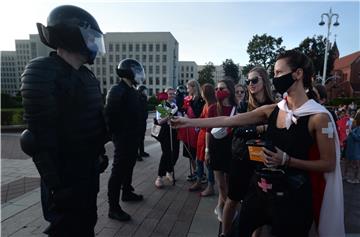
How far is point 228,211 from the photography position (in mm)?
2877

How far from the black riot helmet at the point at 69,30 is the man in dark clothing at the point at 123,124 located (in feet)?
5.04

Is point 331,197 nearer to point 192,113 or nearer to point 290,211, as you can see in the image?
point 290,211

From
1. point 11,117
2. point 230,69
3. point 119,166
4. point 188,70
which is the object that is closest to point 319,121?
point 119,166

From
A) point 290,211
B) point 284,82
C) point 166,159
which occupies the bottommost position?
point 166,159

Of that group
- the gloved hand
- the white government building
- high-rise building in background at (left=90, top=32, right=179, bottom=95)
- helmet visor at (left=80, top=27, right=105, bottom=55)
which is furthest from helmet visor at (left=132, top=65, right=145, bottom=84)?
high-rise building in background at (left=90, top=32, right=179, bottom=95)

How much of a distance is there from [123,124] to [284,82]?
242 cm

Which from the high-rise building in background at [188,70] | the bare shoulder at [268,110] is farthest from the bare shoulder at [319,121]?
the high-rise building in background at [188,70]

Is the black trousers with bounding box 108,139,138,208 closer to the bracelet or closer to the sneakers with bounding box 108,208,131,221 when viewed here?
the sneakers with bounding box 108,208,131,221

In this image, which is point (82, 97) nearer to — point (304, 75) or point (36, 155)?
point (36, 155)

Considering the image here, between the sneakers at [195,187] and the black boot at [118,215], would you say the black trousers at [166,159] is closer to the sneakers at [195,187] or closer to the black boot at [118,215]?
the sneakers at [195,187]

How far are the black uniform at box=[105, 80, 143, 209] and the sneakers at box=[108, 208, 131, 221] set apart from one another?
2.7 inches

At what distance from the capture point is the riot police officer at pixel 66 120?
69.8 inches

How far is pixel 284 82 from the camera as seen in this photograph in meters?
2.05

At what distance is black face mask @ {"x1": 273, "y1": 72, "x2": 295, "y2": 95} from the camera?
6.65ft
